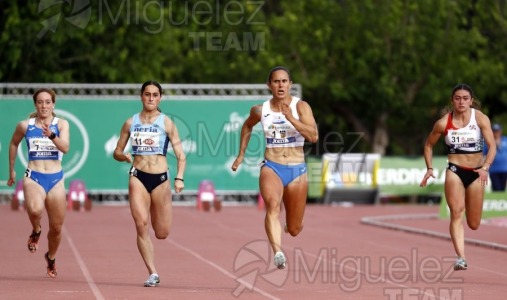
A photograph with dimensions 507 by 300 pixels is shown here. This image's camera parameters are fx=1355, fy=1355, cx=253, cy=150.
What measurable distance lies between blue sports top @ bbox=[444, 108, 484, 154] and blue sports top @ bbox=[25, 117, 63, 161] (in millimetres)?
4520

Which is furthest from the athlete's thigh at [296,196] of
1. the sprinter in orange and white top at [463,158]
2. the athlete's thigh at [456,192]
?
the athlete's thigh at [456,192]

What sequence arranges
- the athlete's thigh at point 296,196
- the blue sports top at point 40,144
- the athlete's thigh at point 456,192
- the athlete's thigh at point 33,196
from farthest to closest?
the athlete's thigh at point 456,192, the blue sports top at point 40,144, the athlete's thigh at point 33,196, the athlete's thigh at point 296,196

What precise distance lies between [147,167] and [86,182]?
22.4m

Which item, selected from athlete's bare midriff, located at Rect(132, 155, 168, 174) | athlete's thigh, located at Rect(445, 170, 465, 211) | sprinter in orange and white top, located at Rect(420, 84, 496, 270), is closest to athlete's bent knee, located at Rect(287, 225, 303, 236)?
athlete's bare midriff, located at Rect(132, 155, 168, 174)

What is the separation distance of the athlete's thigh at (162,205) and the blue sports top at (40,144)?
158 cm

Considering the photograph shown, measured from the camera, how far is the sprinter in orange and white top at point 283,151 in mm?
14188

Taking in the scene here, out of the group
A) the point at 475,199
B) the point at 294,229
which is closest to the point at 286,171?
the point at 294,229

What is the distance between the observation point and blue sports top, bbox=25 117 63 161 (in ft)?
50.2

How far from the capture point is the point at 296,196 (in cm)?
1456

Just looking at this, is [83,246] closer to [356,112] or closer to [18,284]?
[18,284]

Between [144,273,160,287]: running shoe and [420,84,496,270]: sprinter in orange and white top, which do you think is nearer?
[144,273,160,287]: running shoe

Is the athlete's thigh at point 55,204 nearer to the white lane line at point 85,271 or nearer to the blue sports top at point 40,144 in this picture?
the blue sports top at point 40,144

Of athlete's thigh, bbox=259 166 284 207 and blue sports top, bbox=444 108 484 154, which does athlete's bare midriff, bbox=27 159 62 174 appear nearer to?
athlete's thigh, bbox=259 166 284 207

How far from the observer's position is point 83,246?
2148cm
